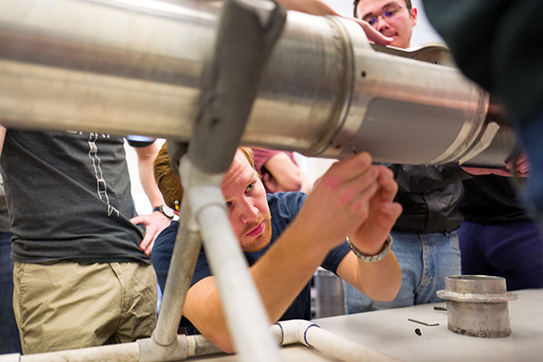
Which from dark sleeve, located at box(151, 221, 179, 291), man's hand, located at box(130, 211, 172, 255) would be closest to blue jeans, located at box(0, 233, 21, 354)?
man's hand, located at box(130, 211, 172, 255)

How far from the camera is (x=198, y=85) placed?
1.10ft

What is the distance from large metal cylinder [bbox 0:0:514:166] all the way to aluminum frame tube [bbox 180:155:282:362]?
0.19ft

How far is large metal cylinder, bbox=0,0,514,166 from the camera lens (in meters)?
0.30

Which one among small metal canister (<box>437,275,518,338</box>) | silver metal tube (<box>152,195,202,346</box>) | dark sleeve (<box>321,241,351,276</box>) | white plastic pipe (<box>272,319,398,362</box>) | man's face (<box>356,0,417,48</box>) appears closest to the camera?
silver metal tube (<box>152,195,202,346</box>)

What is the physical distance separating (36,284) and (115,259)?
0.54 feet

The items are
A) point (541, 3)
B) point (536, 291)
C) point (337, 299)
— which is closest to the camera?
point (541, 3)

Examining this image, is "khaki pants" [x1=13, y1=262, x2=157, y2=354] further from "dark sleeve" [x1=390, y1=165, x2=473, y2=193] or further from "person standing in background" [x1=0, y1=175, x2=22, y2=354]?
"dark sleeve" [x1=390, y1=165, x2=473, y2=193]

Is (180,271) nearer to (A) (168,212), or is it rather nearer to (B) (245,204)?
(B) (245,204)

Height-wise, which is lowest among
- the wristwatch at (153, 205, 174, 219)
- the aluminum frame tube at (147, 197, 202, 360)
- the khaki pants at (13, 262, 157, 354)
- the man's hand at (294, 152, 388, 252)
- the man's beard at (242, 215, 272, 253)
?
the khaki pants at (13, 262, 157, 354)

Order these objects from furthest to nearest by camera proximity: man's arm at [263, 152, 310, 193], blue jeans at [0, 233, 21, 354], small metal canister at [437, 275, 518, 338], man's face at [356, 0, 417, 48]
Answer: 1. man's arm at [263, 152, 310, 193]
2. man's face at [356, 0, 417, 48]
3. blue jeans at [0, 233, 21, 354]
4. small metal canister at [437, 275, 518, 338]

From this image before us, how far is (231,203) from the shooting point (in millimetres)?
871

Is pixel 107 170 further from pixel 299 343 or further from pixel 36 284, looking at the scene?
pixel 299 343

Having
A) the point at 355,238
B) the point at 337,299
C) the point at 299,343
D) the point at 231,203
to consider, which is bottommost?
the point at 337,299

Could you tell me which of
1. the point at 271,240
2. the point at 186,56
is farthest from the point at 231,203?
the point at 186,56
